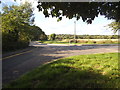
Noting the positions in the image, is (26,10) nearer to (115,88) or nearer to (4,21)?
(4,21)

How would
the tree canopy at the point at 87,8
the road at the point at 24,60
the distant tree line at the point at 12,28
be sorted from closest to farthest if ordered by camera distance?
the tree canopy at the point at 87,8 < the road at the point at 24,60 < the distant tree line at the point at 12,28

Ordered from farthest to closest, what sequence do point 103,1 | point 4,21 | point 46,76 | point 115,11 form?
point 4,21
point 46,76
point 115,11
point 103,1

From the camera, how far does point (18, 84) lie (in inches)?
145

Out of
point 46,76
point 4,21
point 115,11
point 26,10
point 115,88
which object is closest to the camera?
point 115,11

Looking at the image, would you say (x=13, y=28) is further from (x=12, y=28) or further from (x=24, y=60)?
(x=24, y=60)

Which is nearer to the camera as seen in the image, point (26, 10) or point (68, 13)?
point (68, 13)

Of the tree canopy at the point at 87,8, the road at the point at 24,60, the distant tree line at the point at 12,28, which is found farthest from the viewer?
the distant tree line at the point at 12,28

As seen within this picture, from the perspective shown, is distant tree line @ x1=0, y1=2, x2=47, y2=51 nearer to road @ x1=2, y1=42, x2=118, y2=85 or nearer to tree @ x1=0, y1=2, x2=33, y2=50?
tree @ x1=0, y1=2, x2=33, y2=50

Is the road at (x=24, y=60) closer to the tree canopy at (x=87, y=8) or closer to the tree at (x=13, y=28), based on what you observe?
the tree at (x=13, y=28)

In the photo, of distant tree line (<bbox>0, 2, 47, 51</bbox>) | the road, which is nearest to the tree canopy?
the road

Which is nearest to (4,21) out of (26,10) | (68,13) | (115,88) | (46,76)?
(26,10)

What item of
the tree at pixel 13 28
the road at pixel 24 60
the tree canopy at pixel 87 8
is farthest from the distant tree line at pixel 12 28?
the tree canopy at pixel 87 8

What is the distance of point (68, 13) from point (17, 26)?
596 inches

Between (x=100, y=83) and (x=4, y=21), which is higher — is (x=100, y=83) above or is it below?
below
